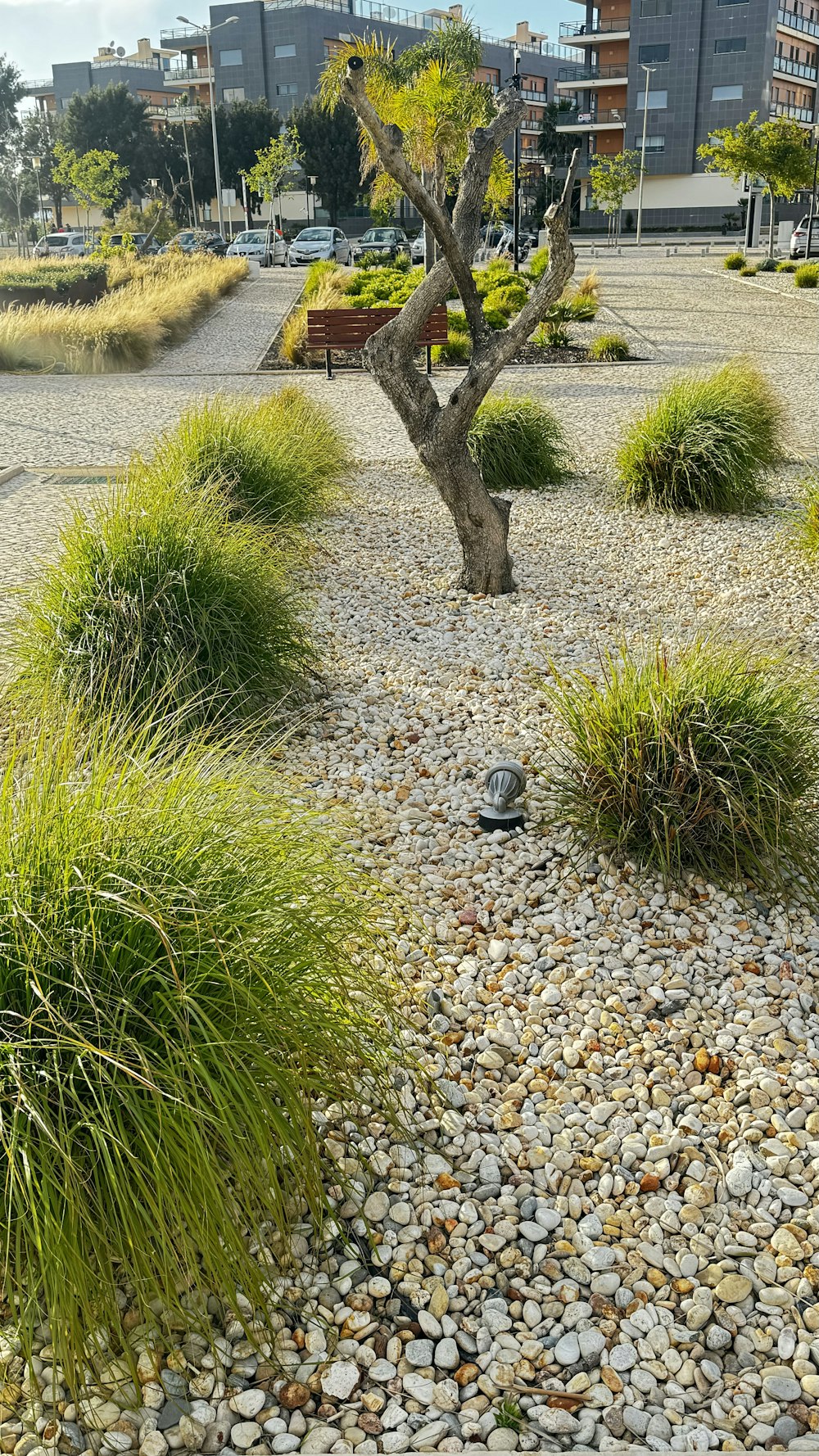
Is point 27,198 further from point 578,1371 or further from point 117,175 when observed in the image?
point 578,1371

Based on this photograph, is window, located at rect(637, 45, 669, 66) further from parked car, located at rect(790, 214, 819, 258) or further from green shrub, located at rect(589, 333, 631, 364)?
green shrub, located at rect(589, 333, 631, 364)

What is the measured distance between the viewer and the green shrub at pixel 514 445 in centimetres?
906

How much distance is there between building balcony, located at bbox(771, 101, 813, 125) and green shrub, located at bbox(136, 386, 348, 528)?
202 feet

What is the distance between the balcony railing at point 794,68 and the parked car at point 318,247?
32.3 metres

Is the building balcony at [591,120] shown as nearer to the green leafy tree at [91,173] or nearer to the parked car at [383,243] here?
the parked car at [383,243]

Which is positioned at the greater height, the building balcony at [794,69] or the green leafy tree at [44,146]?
the building balcony at [794,69]

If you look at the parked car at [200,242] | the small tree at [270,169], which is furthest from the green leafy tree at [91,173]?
the small tree at [270,169]

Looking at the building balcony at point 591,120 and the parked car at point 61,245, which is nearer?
the parked car at point 61,245

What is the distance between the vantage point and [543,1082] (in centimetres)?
305

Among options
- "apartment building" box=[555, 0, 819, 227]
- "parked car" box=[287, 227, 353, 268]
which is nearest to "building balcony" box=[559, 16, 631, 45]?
"apartment building" box=[555, 0, 819, 227]

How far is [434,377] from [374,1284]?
14531 millimetres

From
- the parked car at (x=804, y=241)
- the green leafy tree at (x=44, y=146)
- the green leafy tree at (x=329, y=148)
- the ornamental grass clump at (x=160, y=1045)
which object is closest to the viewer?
the ornamental grass clump at (x=160, y=1045)

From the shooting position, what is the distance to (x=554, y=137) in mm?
65750

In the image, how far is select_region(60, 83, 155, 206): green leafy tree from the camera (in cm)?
6391
